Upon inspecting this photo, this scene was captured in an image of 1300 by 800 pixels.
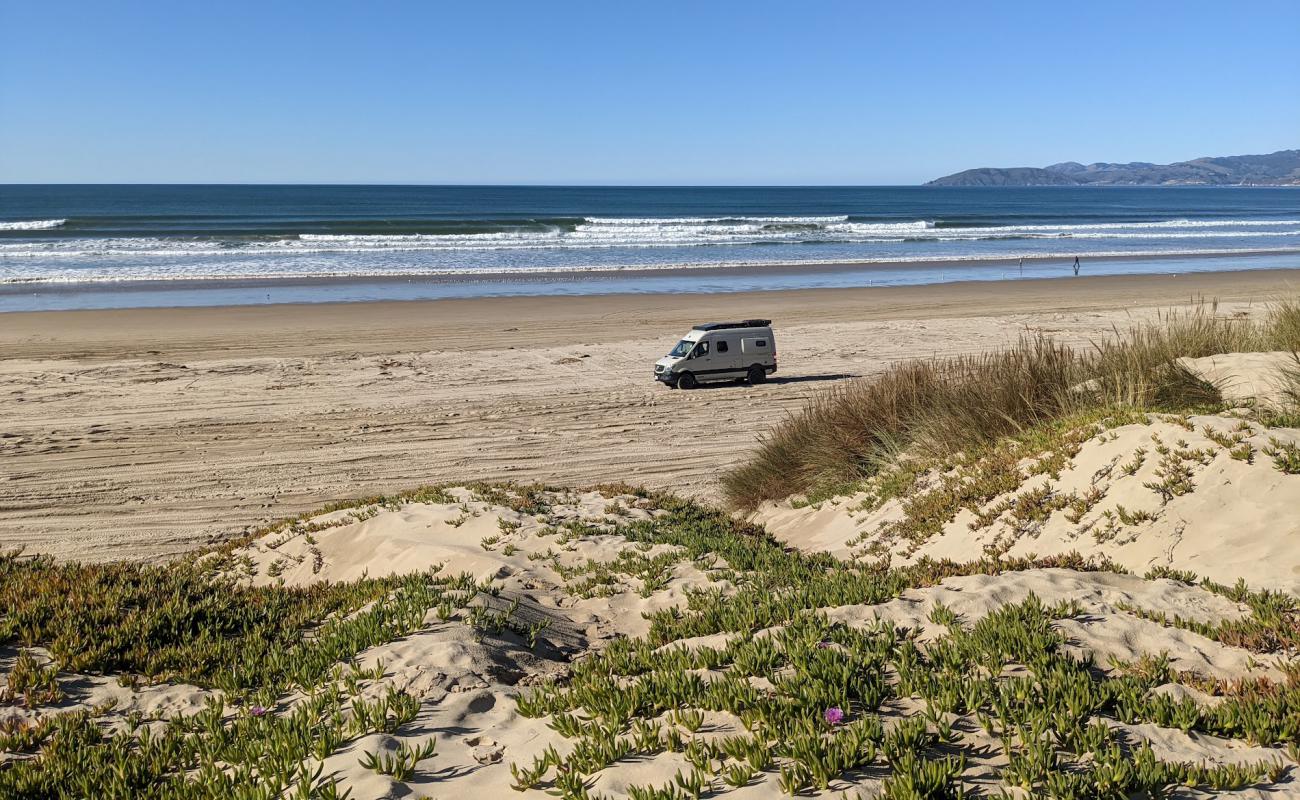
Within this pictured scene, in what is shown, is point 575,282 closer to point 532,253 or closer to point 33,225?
point 532,253

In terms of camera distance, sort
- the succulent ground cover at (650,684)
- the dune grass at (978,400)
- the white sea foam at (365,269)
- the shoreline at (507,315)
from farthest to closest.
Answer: the white sea foam at (365,269) < the shoreline at (507,315) < the dune grass at (978,400) < the succulent ground cover at (650,684)

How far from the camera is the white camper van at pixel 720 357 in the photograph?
20.8 metres

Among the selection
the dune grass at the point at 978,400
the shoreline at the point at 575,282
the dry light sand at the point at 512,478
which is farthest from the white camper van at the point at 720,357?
the shoreline at the point at 575,282

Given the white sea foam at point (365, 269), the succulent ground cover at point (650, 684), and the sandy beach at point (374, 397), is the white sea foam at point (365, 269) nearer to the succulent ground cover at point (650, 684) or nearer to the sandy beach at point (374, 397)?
the sandy beach at point (374, 397)

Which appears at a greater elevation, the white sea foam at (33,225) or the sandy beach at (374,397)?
the white sea foam at (33,225)

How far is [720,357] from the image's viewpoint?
21031 millimetres

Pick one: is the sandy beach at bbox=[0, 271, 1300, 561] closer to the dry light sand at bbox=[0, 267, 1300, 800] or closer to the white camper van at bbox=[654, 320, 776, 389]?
the dry light sand at bbox=[0, 267, 1300, 800]

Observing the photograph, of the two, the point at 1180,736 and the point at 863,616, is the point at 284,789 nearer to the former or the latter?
the point at 863,616

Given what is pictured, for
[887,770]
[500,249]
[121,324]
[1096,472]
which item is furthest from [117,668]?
[500,249]

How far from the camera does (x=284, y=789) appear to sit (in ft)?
13.2

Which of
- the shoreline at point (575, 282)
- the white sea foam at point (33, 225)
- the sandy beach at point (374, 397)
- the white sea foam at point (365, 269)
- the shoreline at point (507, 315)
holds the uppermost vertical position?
the white sea foam at point (33, 225)

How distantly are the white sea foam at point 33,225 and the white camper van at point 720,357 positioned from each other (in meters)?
60.4

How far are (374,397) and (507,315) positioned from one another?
40.1 ft

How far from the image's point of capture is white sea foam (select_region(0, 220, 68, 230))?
65125 mm
